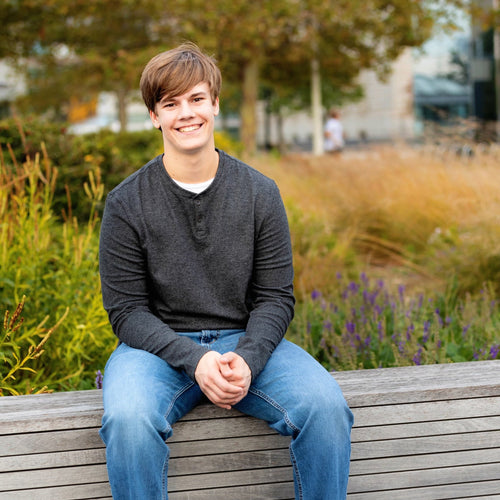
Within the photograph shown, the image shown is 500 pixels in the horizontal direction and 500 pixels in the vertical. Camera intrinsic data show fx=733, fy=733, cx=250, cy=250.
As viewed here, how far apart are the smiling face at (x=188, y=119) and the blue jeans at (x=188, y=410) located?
2.17 feet

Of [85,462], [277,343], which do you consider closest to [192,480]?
[85,462]

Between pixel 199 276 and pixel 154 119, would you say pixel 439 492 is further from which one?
pixel 154 119

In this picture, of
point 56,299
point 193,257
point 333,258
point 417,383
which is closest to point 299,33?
point 333,258

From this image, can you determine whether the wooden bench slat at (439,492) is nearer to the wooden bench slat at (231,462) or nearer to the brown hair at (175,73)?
the wooden bench slat at (231,462)

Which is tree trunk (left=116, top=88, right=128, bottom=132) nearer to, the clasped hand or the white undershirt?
the white undershirt

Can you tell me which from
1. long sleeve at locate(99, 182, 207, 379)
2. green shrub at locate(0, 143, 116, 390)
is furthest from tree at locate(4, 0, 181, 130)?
long sleeve at locate(99, 182, 207, 379)

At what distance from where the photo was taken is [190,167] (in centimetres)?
234

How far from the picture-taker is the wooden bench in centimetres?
206

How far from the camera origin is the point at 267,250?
2.35 meters

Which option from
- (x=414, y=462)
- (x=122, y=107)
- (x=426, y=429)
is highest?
(x=122, y=107)

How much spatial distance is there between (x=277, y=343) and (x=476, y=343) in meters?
1.36

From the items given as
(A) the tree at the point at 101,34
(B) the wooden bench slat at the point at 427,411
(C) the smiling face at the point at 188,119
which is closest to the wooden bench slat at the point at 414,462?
(B) the wooden bench slat at the point at 427,411

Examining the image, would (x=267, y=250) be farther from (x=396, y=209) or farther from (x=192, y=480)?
(x=396, y=209)

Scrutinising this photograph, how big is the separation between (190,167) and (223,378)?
2.29 feet
